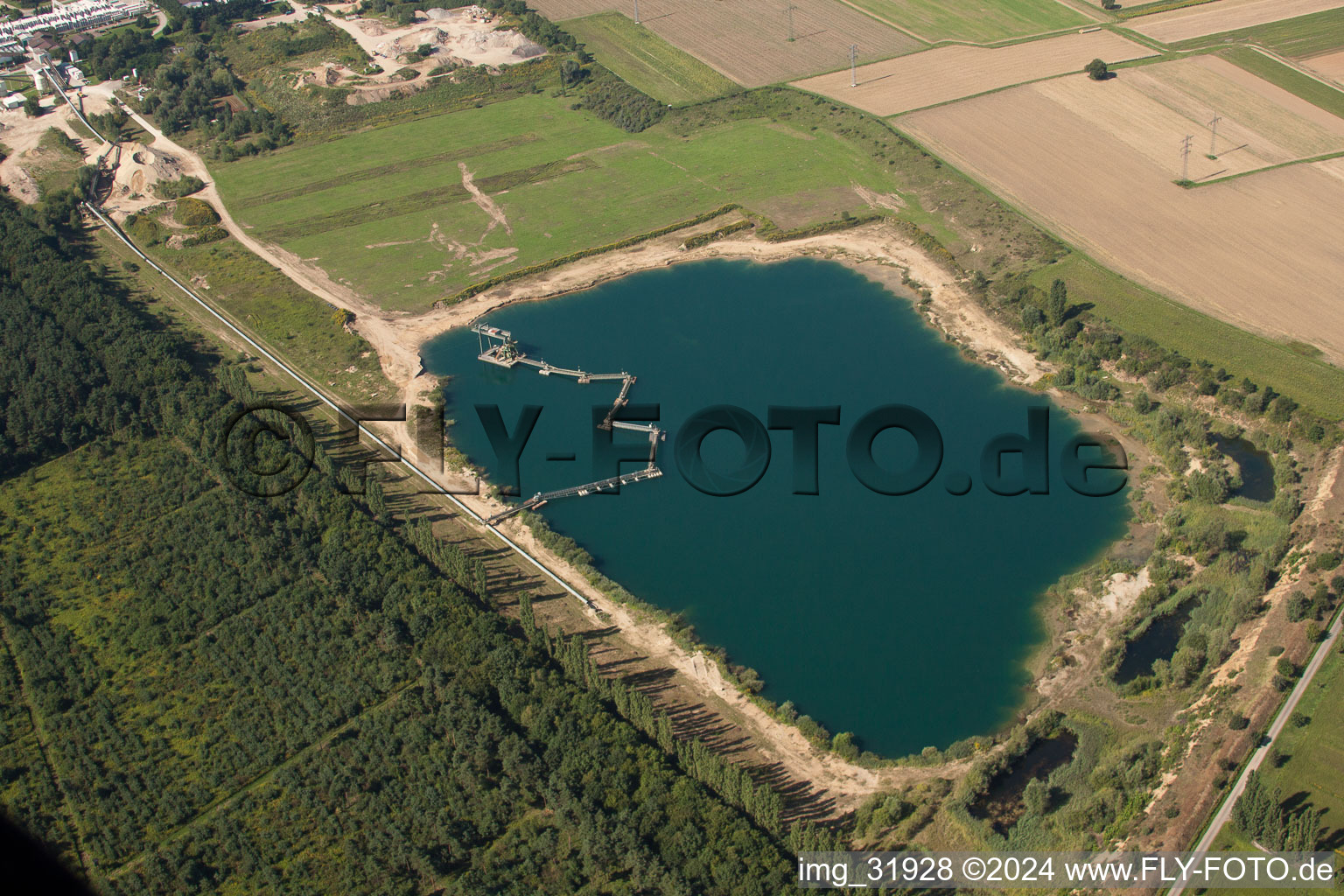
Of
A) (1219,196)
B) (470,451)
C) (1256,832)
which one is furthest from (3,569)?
(1219,196)

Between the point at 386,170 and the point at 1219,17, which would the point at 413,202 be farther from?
the point at 1219,17

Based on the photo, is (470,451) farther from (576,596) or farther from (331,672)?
(331,672)

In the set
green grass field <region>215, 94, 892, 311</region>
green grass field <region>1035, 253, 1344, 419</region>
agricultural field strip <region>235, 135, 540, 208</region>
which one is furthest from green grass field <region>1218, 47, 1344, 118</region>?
agricultural field strip <region>235, 135, 540, 208</region>

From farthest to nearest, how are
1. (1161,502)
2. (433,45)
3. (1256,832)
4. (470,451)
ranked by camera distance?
(433,45) < (470,451) < (1161,502) < (1256,832)

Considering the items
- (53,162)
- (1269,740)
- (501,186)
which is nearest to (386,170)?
(501,186)

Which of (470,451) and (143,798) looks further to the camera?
(470,451)

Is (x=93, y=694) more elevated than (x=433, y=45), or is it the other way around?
(x=433, y=45)

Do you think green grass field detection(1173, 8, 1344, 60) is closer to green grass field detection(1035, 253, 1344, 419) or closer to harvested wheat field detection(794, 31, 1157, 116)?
harvested wheat field detection(794, 31, 1157, 116)

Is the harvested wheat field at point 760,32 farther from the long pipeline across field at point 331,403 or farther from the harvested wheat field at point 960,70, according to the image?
the long pipeline across field at point 331,403
